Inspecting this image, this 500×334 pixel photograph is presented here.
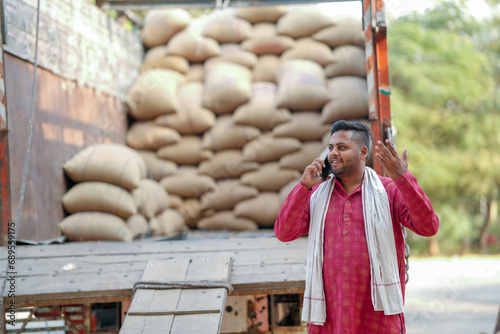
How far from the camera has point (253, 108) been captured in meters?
5.25

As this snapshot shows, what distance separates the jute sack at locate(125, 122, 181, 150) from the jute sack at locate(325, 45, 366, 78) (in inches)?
66.9

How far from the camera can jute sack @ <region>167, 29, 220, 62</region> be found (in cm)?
584

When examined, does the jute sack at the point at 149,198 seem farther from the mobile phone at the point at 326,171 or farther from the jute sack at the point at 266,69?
the mobile phone at the point at 326,171

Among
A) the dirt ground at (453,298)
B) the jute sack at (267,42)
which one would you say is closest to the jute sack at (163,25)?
the jute sack at (267,42)

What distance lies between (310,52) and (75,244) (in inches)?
121

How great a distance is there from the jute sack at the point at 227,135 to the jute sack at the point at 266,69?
586mm

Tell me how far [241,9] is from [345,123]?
13.2ft

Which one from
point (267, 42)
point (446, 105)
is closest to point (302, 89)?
point (267, 42)

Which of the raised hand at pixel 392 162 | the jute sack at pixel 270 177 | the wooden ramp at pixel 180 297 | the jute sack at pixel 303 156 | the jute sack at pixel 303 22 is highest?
the jute sack at pixel 303 22

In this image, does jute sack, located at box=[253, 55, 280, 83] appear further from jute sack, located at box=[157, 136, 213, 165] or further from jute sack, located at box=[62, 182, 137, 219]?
jute sack, located at box=[62, 182, 137, 219]

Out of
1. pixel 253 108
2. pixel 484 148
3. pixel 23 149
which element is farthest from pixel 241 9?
pixel 484 148

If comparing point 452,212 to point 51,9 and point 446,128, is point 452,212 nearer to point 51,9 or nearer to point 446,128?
point 446,128

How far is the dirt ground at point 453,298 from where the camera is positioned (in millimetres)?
7590

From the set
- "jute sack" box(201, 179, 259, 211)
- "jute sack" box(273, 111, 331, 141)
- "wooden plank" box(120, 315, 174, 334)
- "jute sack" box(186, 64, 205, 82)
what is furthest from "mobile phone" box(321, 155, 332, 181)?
"jute sack" box(186, 64, 205, 82)
